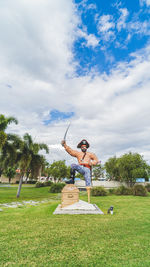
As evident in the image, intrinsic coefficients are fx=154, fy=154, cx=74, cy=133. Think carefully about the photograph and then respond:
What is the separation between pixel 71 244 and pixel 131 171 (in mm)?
21478

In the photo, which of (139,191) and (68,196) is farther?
(139,191)

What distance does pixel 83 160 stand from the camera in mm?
9734

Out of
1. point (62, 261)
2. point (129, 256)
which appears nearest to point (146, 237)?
point (129, 256)

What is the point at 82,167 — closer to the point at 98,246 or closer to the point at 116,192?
the point at 98,246

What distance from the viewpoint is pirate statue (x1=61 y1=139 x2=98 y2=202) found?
9.38m

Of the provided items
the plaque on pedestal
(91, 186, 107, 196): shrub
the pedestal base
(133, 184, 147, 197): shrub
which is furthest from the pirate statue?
(133, 184, 147, 197): shrub

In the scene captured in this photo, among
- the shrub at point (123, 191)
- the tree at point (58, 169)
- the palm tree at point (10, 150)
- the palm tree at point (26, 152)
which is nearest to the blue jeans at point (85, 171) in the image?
the palm tree at point (26, 152)

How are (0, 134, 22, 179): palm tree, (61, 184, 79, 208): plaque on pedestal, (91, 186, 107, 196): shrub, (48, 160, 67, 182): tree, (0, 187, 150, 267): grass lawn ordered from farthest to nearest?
(48, 160, 67, 182): tree, (91, 186, 107, 196): shrub, (0, 134, 22, 179): palm tree, (61, 184, 79, 208): plaque on pedestal, (0, 187, 150, 267): grass lawn

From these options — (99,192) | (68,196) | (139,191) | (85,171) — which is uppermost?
(85,171)

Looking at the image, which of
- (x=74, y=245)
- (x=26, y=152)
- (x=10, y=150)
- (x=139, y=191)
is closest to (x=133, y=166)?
(x=139, y=191)

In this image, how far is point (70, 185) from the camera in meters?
8.76

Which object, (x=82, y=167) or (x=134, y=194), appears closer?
(x=82, y=167)

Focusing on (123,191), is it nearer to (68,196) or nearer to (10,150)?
(68,196)

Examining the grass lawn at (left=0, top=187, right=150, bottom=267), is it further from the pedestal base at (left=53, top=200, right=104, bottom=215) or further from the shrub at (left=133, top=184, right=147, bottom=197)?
the shrub at (left=133, top=184, right=147, bottom=197)
